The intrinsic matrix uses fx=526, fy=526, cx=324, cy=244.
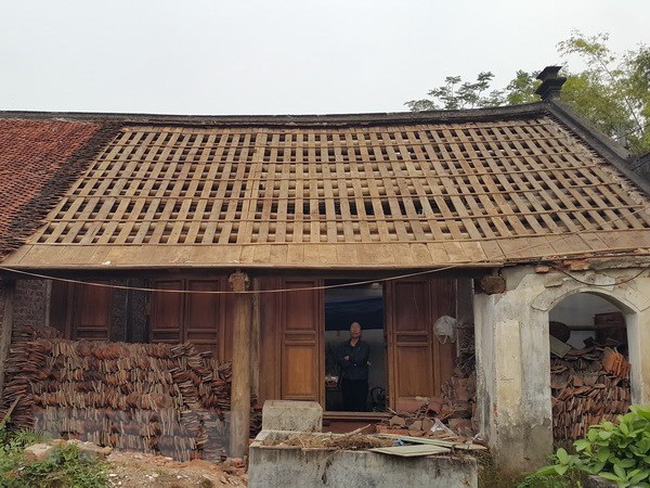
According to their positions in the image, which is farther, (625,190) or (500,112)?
(500,112)

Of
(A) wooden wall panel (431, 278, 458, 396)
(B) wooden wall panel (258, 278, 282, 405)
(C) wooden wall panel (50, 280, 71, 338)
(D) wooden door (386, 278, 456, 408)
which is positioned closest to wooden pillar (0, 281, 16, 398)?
(C) wooden wall panel (50, 280, 71, 338)

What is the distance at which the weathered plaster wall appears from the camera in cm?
666

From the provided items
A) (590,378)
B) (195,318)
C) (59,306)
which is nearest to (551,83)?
(590,378)

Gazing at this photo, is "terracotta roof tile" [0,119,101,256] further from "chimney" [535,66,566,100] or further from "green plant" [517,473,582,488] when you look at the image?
"chimney" [535,66,566,100]

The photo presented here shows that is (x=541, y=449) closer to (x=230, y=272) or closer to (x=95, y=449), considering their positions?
(x=230, y=272)

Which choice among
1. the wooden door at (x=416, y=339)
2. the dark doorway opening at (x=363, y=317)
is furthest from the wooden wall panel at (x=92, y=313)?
the wooden door at (x=416, y=339)

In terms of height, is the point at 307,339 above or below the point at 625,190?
below

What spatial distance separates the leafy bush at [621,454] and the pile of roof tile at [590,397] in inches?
70.3

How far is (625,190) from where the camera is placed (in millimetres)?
8070

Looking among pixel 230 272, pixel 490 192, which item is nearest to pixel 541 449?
pixel 490 192

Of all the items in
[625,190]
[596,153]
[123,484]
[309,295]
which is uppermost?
[596,153]

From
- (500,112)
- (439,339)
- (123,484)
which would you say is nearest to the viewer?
(123,484)

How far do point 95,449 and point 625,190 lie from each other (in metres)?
8.27

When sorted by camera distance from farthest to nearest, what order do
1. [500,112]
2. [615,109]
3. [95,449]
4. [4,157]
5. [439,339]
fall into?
[615,109] < [500,112] < [4,157] < [439,339] < [95,449]
